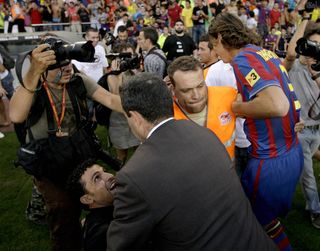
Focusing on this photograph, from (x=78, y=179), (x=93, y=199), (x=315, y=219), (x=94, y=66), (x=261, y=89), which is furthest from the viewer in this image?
(x=94, y=66)

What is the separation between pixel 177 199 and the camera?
4.73ft

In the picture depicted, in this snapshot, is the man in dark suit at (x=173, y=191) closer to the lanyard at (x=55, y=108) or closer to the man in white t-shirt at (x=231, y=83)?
the lanyard at (x=55, y=108)

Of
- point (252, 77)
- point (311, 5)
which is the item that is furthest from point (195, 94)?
point (311, 5)

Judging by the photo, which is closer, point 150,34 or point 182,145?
point 182,145

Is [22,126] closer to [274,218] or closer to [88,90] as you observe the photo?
[88,90]

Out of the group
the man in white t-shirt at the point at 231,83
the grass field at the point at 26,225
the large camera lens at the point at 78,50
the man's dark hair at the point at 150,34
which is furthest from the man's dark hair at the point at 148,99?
the man's dark hair at the point at 150,34

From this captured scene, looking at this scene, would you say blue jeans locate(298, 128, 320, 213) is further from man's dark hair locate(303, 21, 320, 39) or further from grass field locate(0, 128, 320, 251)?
man's dark hair locate(303, 21, 320, 39)

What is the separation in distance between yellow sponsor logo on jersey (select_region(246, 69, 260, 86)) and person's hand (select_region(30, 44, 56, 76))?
1227mm

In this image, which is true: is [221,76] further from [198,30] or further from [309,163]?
[198,30]

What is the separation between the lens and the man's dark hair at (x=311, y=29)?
292 centimetres

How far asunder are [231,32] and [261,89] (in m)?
0.55

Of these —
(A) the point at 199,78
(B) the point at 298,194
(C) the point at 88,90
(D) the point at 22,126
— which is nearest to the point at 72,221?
(D) the point at 22,126

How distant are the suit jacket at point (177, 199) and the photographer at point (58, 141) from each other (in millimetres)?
1111

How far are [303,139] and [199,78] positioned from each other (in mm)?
1457
